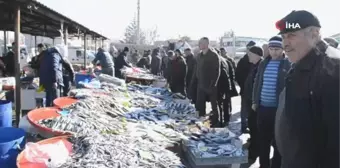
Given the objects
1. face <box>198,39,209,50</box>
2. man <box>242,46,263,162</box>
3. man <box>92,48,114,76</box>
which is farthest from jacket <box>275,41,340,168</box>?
man <box>92,48,114,76</box>

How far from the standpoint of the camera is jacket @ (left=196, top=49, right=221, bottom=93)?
7104 mm

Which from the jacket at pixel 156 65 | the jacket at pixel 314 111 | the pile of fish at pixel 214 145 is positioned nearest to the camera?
the jacket at pixel 314 111

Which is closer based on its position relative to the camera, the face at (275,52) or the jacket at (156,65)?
the face at (275,52)

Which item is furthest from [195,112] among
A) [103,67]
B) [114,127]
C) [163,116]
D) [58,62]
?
[103,67]

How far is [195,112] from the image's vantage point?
754 cm

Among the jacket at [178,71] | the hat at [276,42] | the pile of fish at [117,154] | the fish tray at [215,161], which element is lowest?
the fish tray at [215,161]

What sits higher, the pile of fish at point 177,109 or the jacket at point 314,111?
the jacket at point 314,111

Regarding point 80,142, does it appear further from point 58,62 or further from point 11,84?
point 11,84

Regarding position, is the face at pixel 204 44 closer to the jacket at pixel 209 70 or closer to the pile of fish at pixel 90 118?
the jacket at pixel 209 70

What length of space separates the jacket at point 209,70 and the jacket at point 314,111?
5.32 m

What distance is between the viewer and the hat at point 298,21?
1.80 metres

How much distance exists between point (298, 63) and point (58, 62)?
6.77 metres

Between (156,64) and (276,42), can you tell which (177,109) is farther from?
(156,64)

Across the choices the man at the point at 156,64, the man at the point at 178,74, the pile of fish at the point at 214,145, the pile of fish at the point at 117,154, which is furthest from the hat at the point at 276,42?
the man at the point at 156,64
